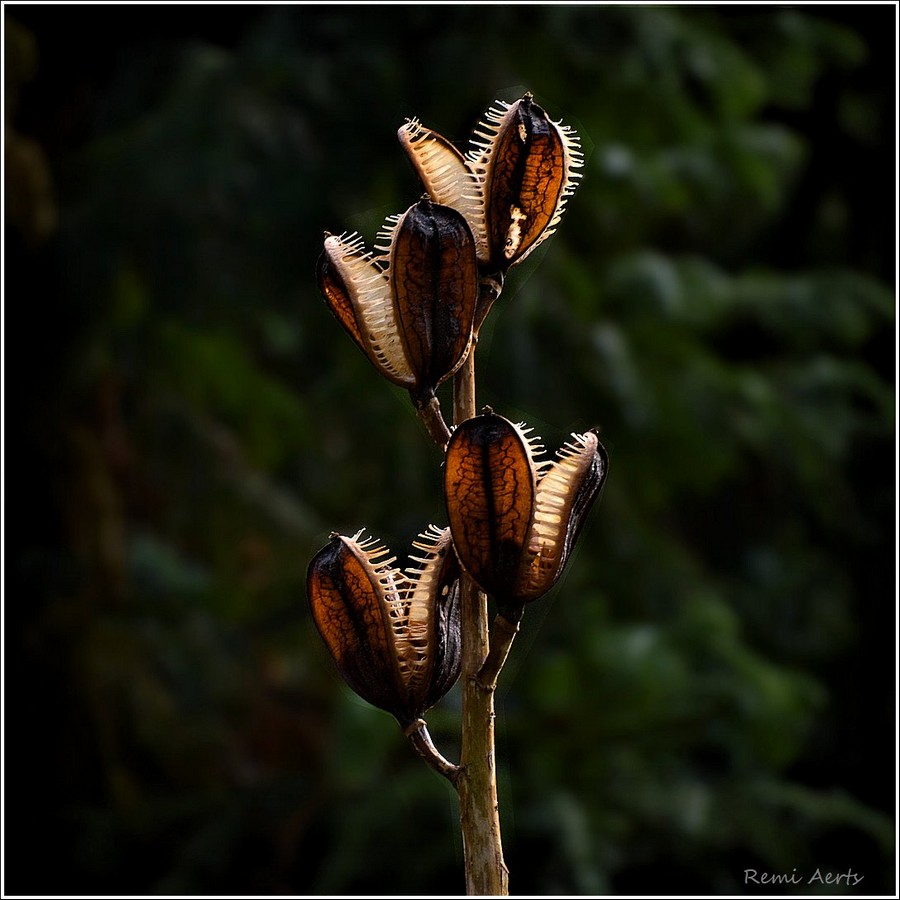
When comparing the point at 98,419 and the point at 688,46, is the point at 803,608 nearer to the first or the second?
the point at 688,46

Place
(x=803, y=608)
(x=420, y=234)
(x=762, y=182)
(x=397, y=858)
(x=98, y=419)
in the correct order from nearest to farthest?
(x=420, y=234), (x=397, y=858), (x=762, y=182), (x=98, y=419), (x=803, y=608)

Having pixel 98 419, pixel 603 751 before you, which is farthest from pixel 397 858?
pixel 98 419

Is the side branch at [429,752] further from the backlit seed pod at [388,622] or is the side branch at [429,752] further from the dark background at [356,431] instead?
the dark background at [356,431]

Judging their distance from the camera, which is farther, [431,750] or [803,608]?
[803,608]

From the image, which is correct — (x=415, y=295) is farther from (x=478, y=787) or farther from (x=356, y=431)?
(x=356, y=431)
